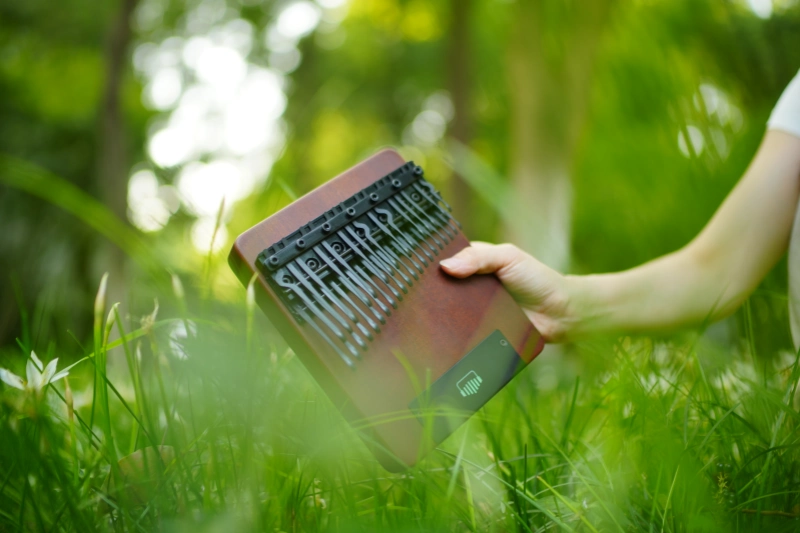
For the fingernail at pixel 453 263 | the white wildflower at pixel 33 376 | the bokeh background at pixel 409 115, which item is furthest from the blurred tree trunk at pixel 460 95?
the white wildflower at pixel 33 376

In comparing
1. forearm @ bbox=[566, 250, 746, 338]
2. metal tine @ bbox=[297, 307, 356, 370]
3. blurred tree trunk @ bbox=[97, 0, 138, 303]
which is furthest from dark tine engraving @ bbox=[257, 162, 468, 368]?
blurred tree trunk @ bbox=[97, 0, 138, 303]

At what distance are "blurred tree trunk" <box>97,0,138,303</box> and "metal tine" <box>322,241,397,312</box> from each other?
2894mm

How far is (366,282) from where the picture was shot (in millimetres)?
888

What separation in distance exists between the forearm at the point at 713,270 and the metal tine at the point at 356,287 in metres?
0.46

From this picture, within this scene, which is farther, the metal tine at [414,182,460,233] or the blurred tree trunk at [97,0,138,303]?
the blurred tree trunk at [97,0,138,303]

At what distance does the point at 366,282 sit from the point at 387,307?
0.05 meters

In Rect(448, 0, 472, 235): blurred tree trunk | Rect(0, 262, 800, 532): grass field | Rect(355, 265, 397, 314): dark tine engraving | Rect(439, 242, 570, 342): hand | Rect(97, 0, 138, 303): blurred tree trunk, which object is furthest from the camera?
Rect(448, 0, 472, 235): blurred tree trunk

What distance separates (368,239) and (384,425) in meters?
0.32

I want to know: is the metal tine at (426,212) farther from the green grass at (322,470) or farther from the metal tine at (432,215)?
the green grass at (322,470)

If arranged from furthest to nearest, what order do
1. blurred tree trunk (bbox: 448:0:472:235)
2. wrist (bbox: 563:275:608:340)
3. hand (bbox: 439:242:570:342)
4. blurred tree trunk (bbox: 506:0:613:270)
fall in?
1. blurred tree trunk (bbox: 448:0:472:235)
2. blurred tree trunk (bbox: 506:0:613:270)
3. wrist (bbox: 563:275:608:340)
4. hand (bbox: 439:242:570:342)

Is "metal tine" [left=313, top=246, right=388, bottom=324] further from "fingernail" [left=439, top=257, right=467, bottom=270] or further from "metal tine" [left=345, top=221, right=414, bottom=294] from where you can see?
"fingernail" [left=439, top=257, right=467, bottom=270]

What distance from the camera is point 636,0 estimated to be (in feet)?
15.3

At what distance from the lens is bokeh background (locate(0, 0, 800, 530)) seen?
1.41 metres

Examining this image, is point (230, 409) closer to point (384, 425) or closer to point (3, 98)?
point (384, 425)
